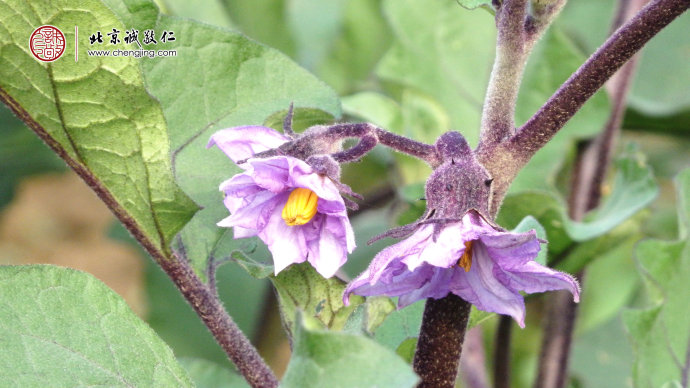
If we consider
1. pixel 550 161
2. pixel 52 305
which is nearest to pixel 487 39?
pixel 550 161

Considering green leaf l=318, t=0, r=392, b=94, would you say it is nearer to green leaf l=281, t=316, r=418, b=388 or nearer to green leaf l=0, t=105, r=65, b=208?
green leaf l=0, t=105, r=65, b=208

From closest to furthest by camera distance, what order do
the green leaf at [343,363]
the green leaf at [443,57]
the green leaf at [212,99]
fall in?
the green leaf at [343,363], the green leaf at [212,99], the green leaf at [443,57]

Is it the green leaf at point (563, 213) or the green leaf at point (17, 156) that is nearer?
the green leaf at point (563, 213)

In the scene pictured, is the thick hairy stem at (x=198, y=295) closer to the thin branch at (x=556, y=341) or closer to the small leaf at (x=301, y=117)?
the small leaf at (x=301, y=117)

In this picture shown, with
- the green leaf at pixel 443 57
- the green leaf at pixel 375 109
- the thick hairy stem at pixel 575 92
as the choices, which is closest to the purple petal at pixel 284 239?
the thick hairy stem at pixel 575 92

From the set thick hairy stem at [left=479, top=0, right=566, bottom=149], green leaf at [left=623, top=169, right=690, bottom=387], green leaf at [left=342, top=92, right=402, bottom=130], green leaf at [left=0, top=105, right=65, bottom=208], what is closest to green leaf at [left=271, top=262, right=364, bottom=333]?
thick hairy stem at [left=479, top=0, right=566, bottom=149]
